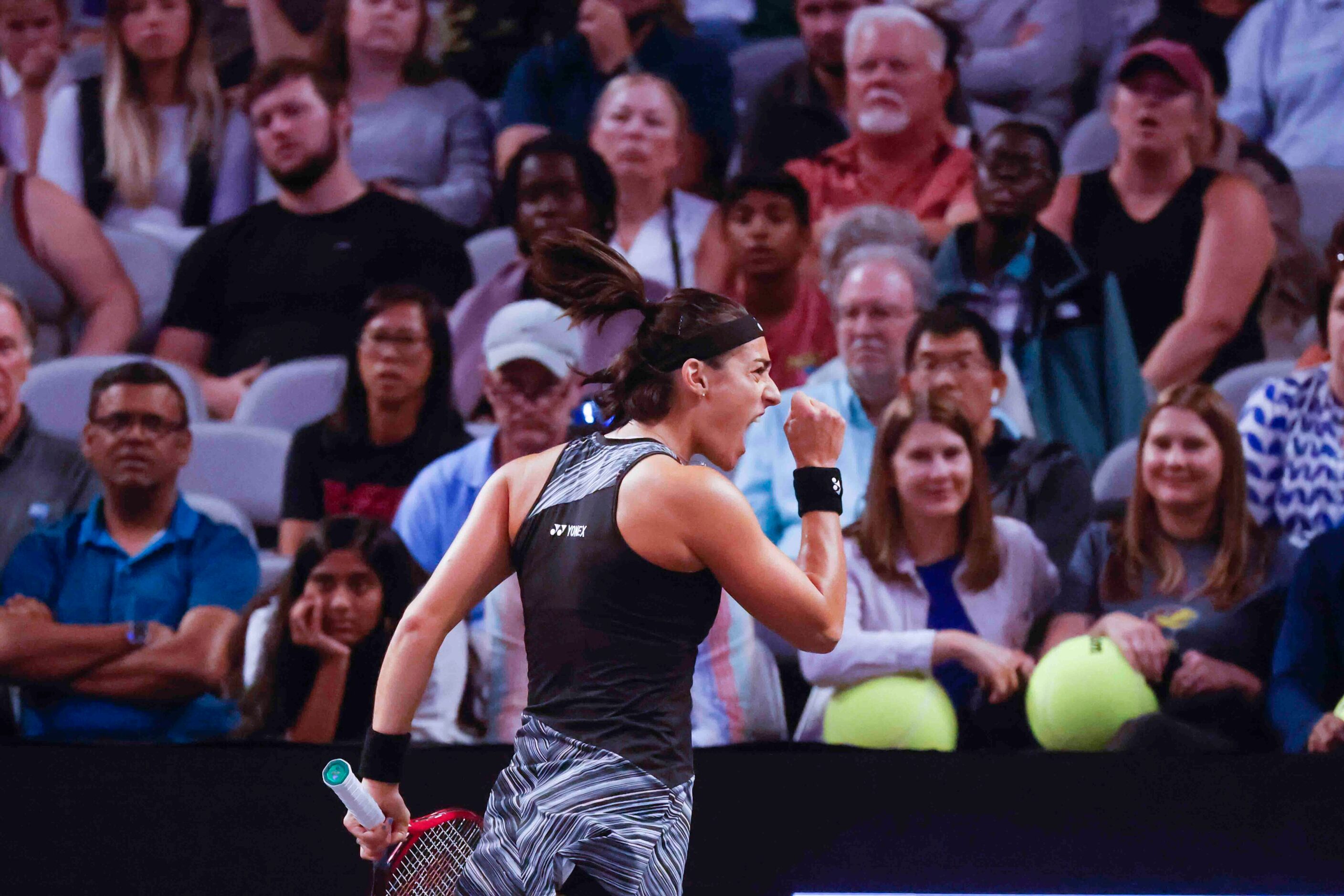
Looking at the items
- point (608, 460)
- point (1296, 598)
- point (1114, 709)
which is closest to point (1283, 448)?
point (1296, 598)

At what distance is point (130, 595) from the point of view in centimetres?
452

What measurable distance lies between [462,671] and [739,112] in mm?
2121

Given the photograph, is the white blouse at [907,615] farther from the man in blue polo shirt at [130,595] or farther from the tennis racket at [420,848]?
the tennis racket at [420,848]

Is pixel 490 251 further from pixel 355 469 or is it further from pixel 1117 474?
pixel 1117 474

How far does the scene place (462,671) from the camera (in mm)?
4383

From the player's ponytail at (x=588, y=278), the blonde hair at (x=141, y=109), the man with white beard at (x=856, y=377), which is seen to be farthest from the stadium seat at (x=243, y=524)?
the player's ponytail at (x=588, y=278)

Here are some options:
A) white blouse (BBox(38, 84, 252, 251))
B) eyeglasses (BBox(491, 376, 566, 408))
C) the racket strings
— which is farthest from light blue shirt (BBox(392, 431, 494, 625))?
the racket strings

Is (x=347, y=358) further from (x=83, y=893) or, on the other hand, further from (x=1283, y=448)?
(x=1283, y=448)

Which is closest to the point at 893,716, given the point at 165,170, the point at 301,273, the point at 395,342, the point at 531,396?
the point at 531,396

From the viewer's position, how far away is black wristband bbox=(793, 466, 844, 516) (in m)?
2.00

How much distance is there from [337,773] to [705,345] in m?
0.76

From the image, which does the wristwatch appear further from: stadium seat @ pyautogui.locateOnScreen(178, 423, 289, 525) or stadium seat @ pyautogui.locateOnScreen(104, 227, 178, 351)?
stadium seat @ pyautogui.locateOnScreen(104, 227, 178, 351)

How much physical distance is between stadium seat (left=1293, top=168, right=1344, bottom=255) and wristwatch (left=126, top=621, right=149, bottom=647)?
400 centimetres

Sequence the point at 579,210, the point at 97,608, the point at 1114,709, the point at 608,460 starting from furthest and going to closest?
the point at 579,210 < the point at 97,608 < the point at 1114,709 < the point at 608,460
